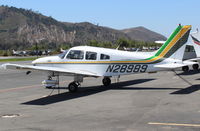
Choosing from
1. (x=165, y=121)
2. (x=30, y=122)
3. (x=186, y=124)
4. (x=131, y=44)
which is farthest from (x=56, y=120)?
(x=131, y=44)

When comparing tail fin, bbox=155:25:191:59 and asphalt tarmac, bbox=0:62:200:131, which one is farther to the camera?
tail fin, bbox=155:25:191:59

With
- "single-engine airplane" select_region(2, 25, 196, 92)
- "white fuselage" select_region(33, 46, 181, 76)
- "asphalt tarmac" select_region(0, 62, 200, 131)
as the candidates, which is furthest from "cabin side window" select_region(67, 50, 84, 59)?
"asphalt tarmac" select_region(0, 62, 200, 131)

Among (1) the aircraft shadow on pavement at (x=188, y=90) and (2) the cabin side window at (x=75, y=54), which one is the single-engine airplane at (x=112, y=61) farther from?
(1) the aircraft shadow on pavement at (x=188, y=90)

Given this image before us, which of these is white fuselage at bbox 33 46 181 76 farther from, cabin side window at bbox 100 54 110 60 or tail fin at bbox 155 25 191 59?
tail fin at bbox 155 25 191 59

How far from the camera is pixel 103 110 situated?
37.1ft

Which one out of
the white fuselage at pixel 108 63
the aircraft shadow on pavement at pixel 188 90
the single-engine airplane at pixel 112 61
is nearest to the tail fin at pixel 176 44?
the single-engine airplane at pixel 112 61

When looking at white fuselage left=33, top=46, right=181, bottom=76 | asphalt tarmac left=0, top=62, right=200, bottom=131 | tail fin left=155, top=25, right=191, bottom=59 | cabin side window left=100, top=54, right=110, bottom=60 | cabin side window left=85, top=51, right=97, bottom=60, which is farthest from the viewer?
cabin side window left=85, top=51, right=97, bottom=60

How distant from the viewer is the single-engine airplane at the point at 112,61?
15727mm

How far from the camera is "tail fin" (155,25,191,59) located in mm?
15633

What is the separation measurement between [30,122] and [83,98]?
4.81m

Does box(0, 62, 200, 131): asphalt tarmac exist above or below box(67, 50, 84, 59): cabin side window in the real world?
below

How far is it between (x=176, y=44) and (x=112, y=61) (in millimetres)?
3514

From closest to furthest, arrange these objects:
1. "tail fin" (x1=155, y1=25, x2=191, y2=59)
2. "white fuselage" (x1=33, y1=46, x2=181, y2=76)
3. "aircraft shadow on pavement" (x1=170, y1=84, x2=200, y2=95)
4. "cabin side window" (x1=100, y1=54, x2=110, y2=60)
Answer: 1. "aircraft shadow on pavement" (x1=170, y1=84, x2=200, y2=95)
2. "tail fin" (x1=155, y1=25, x2=191, y2=59)
3. "white fuselage" (x1=33, y1=46, x2=181, y2=76)
4. "cabin side window" (x1=100, y1=54, x2=110, y2=60)

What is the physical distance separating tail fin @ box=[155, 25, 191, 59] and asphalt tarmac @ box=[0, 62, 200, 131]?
1845mm
